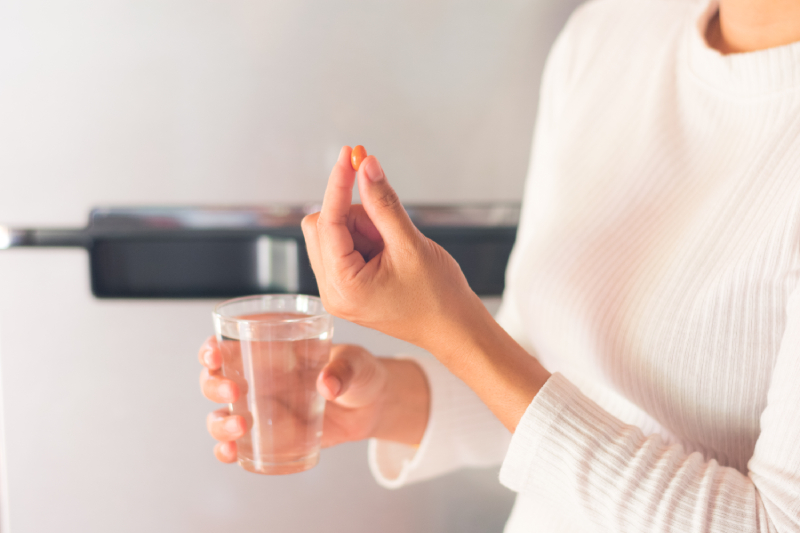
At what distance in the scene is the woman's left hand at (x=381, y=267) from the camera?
37 centimetres

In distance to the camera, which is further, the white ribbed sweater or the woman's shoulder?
the woman's shoulder

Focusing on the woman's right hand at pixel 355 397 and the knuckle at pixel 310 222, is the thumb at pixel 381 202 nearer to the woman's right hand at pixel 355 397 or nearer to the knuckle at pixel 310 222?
the knuckle at pixel 310 222

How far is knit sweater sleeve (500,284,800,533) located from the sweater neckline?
227mm

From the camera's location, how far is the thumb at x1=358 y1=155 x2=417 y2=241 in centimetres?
35

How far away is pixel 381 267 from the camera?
395 mm

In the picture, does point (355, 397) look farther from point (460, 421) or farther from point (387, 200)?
point (387, 200)

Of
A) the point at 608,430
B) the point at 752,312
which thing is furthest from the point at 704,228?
the point at 608,430

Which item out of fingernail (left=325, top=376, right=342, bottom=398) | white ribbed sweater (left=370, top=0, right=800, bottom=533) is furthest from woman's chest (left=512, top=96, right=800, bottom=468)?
fingernail (left=325, top=376, right=342, bottom=398)

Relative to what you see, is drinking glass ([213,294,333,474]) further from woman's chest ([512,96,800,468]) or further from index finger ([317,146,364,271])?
woman's chest ([512,96,800,468])

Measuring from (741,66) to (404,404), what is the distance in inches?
20.2

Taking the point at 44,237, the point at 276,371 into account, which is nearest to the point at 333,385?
the point at 276,371

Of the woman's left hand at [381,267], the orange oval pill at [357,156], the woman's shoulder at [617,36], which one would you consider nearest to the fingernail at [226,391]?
the woman's left hand at [381,267]

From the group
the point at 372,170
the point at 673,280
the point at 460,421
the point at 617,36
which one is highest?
the point at 617,36

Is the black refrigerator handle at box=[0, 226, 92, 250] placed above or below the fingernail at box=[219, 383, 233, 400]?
above
